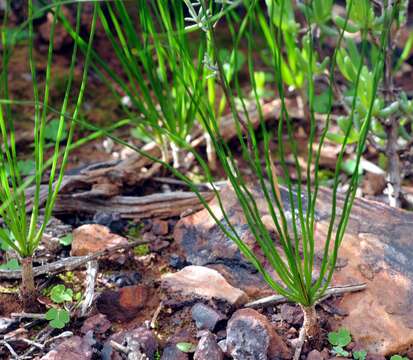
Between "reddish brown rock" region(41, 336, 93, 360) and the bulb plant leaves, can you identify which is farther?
"reddish brown rock" region(41, 336, 93, 360)

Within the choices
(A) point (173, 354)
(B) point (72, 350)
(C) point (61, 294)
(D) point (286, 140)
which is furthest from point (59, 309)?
(D) point (286, 140)

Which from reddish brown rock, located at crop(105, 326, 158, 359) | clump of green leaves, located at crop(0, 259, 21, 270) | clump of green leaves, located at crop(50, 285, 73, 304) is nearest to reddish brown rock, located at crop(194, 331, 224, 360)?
reddish brown rock, located at crop(105, 326, 158, 359)

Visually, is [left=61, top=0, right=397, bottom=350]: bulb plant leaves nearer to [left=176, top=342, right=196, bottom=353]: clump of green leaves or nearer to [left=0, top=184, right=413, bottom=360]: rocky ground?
[left=0, top=184, right=413, bottom=360]: rocky ground

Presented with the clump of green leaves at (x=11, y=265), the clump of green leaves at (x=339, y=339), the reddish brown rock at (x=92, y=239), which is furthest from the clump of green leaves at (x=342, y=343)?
the clump of green leaves at (x=11, y=265)

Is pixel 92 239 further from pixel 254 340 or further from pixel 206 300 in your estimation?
pixel 254 340

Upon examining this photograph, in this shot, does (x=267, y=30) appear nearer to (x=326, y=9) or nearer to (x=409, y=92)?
(x=326, y=9)

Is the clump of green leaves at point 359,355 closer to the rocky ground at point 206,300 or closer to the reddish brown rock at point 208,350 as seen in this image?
the rocky ground at point 206,300
